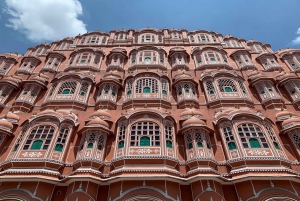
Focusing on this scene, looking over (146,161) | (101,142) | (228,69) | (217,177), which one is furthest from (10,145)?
(228,69)

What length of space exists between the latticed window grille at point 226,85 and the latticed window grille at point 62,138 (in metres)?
13.8

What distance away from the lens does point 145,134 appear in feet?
50.4

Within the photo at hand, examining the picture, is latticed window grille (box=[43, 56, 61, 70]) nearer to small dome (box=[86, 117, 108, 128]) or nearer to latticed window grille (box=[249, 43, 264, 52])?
small dome (box=[86, 117, 108, 128])

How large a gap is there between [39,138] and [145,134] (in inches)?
293

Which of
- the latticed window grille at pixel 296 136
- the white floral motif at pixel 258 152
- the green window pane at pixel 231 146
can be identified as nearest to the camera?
the white floral motif at pixel 258 152

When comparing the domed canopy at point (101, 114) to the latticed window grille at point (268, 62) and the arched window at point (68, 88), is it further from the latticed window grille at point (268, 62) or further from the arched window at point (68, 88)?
the latticed window grille at point (268, 62)

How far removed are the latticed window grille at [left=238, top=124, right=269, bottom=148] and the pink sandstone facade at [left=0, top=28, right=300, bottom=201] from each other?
69 millimetres

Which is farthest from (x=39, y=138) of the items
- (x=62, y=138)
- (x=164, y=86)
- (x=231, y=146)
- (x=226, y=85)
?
(x=226, y=85)

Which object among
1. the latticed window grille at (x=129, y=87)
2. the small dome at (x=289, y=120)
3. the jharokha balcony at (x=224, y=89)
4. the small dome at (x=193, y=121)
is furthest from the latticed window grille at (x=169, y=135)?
the small dome at (x=289, y=120)

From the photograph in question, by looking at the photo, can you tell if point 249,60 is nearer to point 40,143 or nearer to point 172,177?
point 172,177

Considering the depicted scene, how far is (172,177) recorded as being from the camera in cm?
1259

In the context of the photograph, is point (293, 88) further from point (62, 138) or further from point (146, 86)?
point (62, 138)

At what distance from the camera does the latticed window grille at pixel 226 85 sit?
66.7ft

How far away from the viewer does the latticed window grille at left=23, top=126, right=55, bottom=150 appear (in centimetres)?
1496
